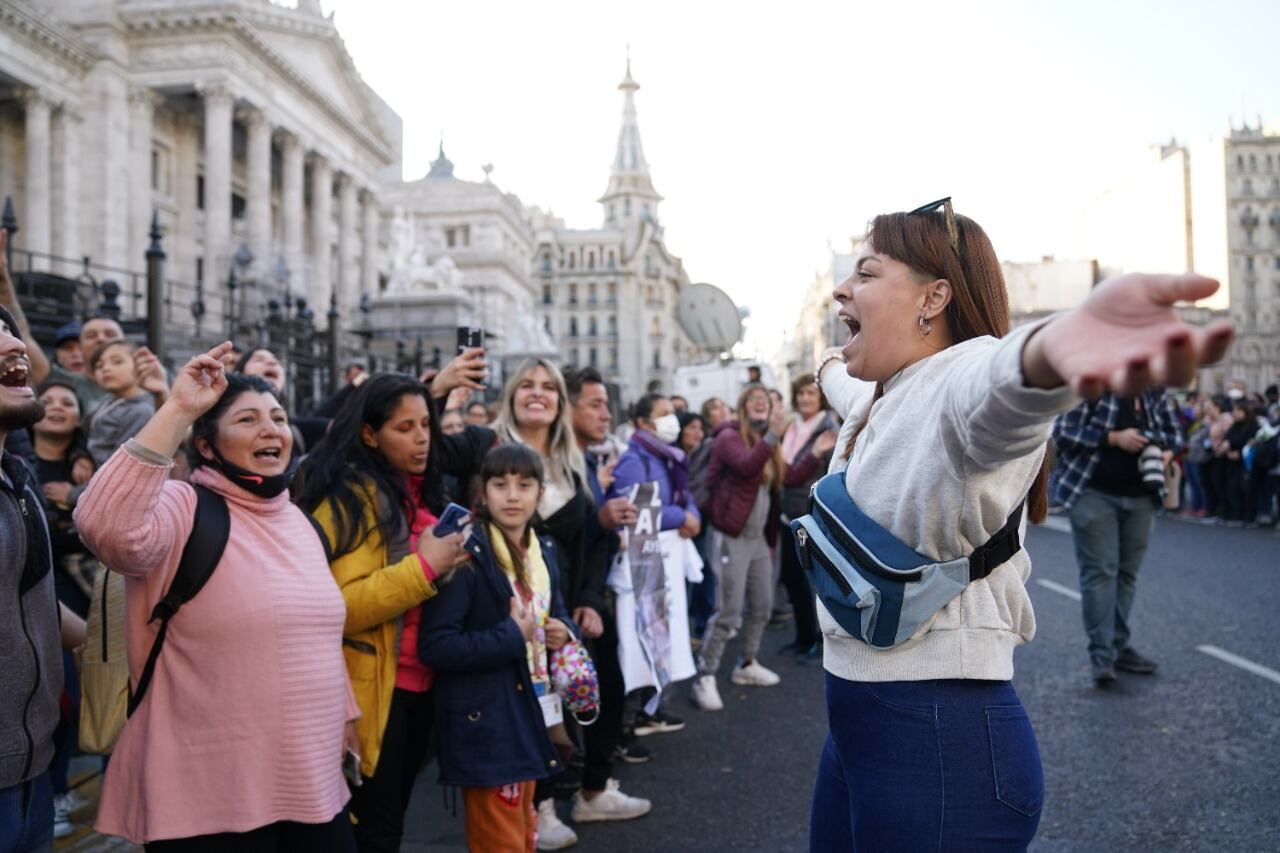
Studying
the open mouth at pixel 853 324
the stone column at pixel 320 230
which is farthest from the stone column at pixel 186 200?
the open mouth at pixel 853 324

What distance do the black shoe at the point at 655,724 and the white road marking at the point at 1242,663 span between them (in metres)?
3.65

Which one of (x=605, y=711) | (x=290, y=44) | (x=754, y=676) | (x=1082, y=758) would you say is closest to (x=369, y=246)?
(x=290, y=44)

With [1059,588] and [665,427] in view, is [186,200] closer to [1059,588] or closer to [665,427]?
[665,427]

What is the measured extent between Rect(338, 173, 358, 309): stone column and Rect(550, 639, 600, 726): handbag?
43.7 metres

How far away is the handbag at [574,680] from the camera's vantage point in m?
3.68

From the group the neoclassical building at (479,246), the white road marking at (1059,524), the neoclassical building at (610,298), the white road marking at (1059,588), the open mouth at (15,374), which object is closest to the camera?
the open mouth at (15,374)

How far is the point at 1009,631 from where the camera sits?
6.29 feet

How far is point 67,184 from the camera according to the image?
105ft

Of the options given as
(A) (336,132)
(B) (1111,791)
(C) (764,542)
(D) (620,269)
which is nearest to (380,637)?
(B) (1111,791)

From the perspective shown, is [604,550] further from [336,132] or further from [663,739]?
[336,132]

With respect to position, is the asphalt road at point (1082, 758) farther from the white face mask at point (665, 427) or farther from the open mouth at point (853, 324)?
the open mouth at point (853, 324)

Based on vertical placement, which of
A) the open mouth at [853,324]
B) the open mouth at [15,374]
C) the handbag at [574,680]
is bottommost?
the handbag at [574,680]

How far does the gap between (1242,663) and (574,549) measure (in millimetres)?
Answer: 4688

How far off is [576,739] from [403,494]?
1.31 m
